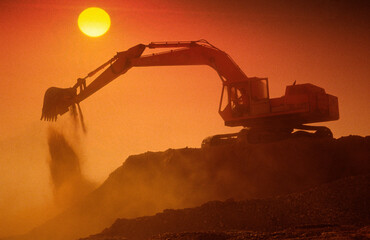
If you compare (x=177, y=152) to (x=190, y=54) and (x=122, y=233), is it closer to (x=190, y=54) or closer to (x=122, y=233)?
(x=190, y=54)

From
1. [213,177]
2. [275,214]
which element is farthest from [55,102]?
[275,214]

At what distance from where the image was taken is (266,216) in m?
12.9

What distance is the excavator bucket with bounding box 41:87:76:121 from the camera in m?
18.7

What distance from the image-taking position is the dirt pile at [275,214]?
1245 centimetres

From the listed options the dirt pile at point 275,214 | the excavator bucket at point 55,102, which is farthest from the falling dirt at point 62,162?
the dirt pile at point 275,214

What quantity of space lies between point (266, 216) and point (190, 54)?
9.57 m

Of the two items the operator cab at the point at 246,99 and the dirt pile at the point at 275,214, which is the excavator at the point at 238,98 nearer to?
the operator cab at the point at 246,99

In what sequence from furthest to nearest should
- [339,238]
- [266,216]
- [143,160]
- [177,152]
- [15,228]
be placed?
[15,228] < [143,160] < [177,152] < [266,216] < [339,238]

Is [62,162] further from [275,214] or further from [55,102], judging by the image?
[275,214]

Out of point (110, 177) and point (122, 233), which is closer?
point (122, 233)

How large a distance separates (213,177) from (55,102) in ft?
22.3

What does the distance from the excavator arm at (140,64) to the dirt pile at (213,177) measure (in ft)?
11.0

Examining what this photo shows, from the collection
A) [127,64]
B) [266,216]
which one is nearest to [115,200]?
[127,64]

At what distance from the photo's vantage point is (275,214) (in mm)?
12906
